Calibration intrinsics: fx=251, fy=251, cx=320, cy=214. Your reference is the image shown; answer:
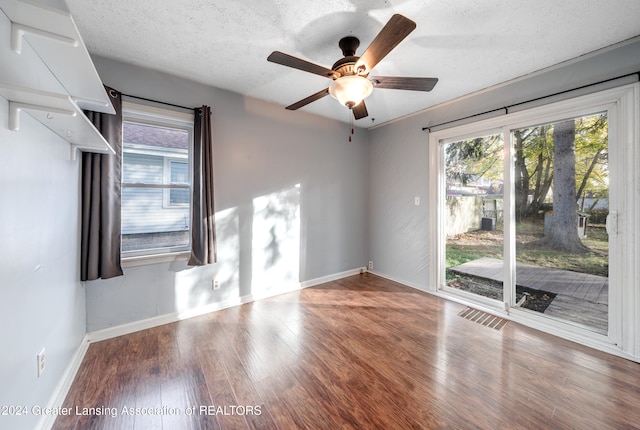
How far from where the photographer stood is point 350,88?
179 cm

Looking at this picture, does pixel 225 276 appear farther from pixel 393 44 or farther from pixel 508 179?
pixel 508 179

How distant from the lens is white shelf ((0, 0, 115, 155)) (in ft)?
3.22

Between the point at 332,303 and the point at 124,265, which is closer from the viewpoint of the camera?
the point at 124,265

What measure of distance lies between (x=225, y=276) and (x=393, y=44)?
2795 millimetres

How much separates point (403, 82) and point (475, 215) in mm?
2127

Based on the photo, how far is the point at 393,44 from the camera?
151cm

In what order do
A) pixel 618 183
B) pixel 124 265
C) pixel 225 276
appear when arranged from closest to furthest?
pixel 618 183 < pixel 124 265 < pixel 225 276

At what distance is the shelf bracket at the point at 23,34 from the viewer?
102 centimetres

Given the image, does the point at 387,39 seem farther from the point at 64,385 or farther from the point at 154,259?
the point at 64,385

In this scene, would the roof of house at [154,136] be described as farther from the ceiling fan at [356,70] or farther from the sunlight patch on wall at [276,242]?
the ceiling fan at [356,70]

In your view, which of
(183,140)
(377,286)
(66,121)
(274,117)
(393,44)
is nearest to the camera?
(66,121)

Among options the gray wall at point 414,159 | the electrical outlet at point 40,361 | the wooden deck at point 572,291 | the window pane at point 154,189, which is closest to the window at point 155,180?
the window pane at point 154,189

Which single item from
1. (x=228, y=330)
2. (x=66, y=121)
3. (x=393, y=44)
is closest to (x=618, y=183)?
(x=393, y=44)

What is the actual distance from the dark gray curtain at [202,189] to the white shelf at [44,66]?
105cm
